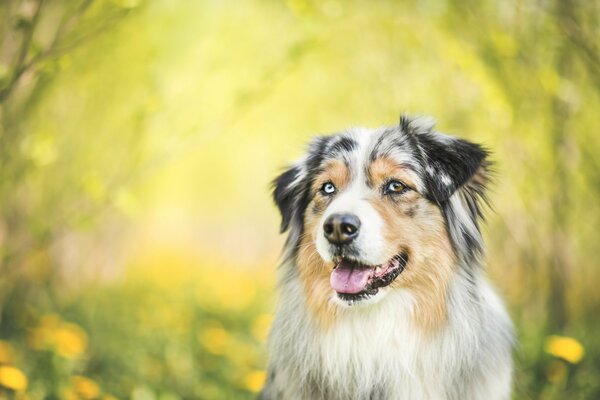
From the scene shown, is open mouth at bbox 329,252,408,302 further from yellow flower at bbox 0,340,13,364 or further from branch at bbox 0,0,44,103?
yellow flower at bbox 0,340,13,364

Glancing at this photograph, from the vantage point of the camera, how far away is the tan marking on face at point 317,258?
323 cm

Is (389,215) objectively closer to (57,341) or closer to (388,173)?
(388,173)

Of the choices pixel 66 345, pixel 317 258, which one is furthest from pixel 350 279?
pixel 66 345

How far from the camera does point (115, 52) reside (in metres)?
5.98

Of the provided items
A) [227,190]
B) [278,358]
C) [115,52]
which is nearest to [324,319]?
[278,358]

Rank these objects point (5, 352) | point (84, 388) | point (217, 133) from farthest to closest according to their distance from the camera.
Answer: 1. point (217, 133)
2. point (5, 352)
3. point (84, 388)

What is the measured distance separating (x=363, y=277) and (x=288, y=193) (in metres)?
0.77

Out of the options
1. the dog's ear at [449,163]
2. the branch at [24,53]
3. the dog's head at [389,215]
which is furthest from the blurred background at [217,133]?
the dog's ear at [449,163]

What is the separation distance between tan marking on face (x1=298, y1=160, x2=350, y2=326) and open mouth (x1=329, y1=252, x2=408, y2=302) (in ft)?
0.36

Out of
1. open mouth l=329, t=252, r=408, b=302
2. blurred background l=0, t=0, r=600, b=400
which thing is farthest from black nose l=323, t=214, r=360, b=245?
blurred background l=0, t=0, r=600, b=400

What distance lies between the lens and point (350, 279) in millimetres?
3084

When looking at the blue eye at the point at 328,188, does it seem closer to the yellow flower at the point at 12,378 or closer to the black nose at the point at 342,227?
the black nose at the point at 342,227

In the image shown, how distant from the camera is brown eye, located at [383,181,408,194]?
3207mm

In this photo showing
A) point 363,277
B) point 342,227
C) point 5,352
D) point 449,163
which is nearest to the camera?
point 342,227
